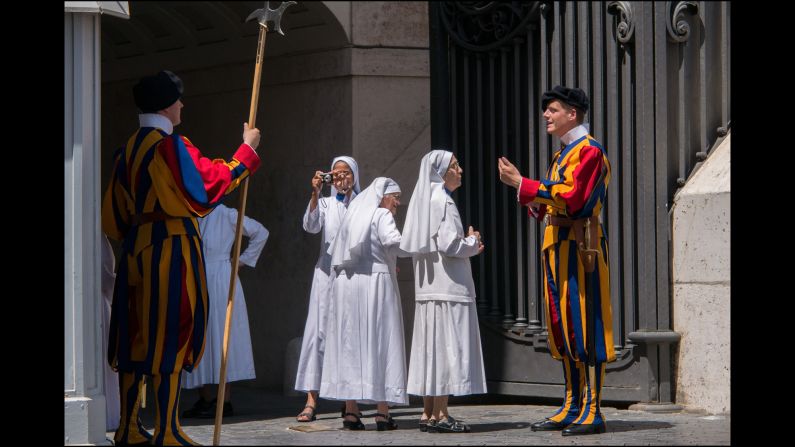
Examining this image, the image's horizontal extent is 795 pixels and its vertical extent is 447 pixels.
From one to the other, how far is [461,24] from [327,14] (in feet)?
3.82

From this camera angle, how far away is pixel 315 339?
955cm

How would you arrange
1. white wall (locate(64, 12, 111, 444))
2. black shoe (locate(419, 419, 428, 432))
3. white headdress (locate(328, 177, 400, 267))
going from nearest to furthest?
white wall (locate(64, 12, 111, 444))
black shoe (locate(419, 419, 428, 432))
white headdress (locate(328, 177, 400, 267))

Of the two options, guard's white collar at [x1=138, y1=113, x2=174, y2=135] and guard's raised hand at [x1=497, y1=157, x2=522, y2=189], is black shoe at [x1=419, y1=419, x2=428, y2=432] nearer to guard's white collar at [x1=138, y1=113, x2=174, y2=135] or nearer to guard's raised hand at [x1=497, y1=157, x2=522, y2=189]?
A: guard's raised hand at [x1=497, y1=157, x2=522, y2=189]

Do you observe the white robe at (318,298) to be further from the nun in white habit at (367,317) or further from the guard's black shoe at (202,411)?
the guard's black shoe at (202,411)

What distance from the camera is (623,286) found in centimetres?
966

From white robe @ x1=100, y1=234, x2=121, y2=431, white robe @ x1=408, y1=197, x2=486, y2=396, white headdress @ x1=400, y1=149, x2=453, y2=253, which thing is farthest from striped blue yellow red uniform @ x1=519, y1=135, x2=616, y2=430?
white robe @ x1=100, y1=234, x2=121, y2=431

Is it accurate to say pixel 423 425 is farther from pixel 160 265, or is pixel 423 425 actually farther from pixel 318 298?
pixel 160 265

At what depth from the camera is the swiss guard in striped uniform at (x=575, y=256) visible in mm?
8258

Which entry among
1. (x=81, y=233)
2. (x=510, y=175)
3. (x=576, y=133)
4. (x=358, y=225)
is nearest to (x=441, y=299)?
(x=358, y=225)

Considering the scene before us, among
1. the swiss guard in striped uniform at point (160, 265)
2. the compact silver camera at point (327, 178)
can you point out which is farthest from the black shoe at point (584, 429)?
the compact silver camera at point (327, 178)

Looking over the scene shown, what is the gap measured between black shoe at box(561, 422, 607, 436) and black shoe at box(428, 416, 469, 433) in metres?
0.65

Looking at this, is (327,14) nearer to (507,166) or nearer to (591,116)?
(591,116)

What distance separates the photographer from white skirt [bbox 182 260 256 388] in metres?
9.78

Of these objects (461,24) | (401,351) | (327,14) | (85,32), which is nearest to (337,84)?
(327,14)
